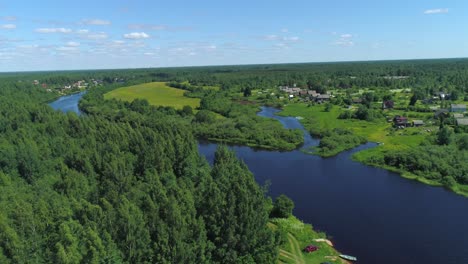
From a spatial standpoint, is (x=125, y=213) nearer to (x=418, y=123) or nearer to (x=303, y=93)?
(x=418, y=123)

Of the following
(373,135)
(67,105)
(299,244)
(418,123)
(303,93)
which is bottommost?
(299,244)

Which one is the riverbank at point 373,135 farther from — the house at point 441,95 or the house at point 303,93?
the house at point 441,95

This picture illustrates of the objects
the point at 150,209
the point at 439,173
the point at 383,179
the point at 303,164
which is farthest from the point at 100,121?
the point at 439,173

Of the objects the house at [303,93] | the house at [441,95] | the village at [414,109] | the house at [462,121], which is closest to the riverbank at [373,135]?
the village at [414,109]

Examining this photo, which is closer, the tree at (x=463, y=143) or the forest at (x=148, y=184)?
the forest at (x=148, y=184)

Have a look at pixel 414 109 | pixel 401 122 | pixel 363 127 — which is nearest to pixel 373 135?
pixel 363 127

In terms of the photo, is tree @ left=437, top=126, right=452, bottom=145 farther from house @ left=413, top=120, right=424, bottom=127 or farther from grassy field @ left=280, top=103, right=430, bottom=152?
house @ left=413, top=120, right=424, bottom=127

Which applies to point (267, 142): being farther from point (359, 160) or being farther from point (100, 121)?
point (100, 121)
